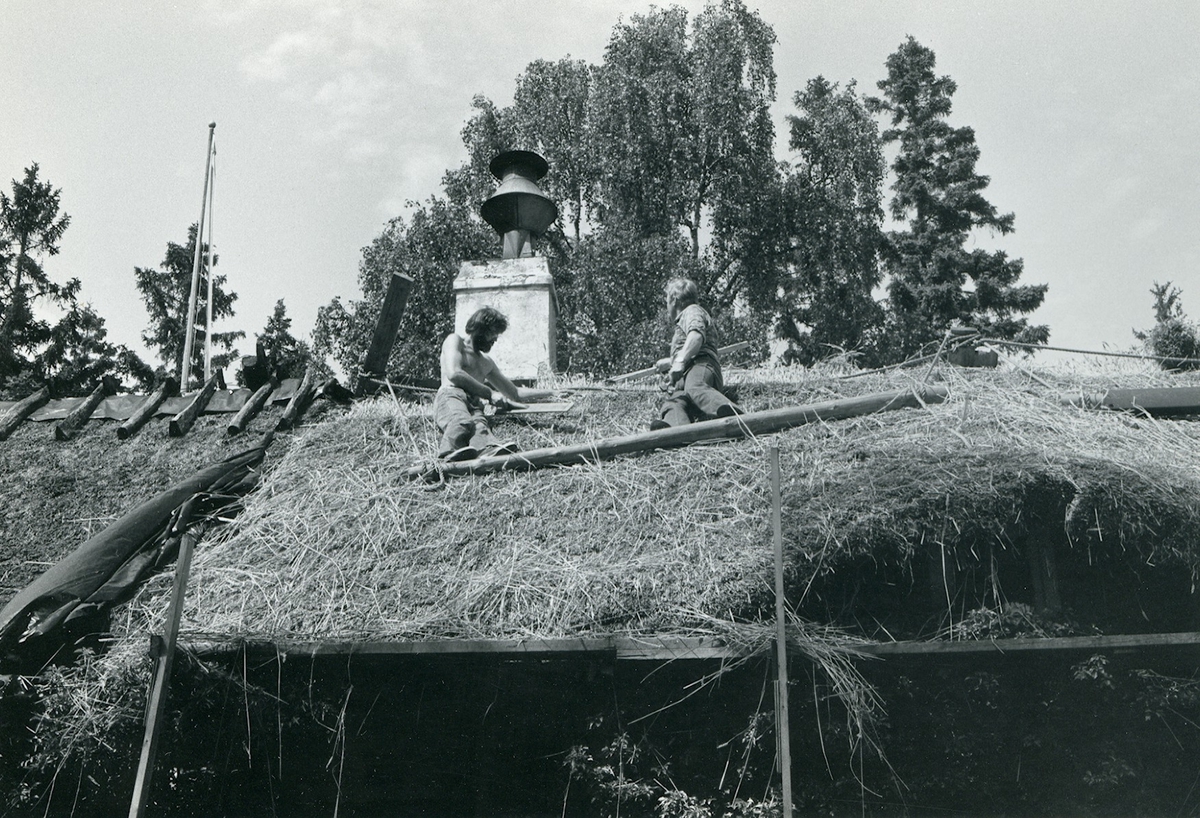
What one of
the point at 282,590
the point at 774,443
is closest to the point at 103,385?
the point at 282,590

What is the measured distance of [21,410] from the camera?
9.16 meters

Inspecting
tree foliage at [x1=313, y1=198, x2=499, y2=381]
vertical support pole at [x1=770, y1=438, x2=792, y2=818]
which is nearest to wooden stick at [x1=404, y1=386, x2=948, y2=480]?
vertical support pole at [x1=770, y1=438, x2=792, y2=818]

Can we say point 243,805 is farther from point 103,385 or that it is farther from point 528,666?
point 103,385

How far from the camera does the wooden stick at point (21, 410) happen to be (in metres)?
8.94

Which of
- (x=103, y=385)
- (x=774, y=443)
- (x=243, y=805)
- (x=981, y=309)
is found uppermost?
(x=981, y=309)

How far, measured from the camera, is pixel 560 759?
5.98m

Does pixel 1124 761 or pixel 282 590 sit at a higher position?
pixel 282 590

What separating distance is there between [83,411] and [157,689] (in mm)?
4588

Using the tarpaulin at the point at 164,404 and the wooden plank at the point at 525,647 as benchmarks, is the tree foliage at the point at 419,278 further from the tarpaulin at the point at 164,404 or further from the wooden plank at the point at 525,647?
the wooden plank at the point at 525,647

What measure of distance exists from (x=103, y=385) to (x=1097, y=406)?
8221 millimetres

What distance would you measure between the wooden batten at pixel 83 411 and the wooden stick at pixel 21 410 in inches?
17.3

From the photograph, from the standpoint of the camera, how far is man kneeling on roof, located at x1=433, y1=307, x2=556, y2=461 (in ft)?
24.6

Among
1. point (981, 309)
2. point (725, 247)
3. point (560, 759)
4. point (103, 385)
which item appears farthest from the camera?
point (981, 309)

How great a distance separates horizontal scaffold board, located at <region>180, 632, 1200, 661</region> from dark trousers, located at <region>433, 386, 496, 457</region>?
2172 millimetres
